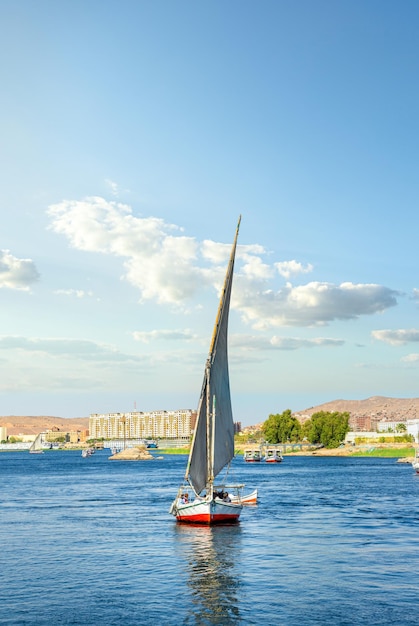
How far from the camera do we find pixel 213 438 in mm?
58906

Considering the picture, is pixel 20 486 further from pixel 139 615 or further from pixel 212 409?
pixel 139 615

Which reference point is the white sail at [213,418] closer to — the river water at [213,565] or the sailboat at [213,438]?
the sailboat at [213,438]

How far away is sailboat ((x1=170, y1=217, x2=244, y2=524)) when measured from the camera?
5869cm

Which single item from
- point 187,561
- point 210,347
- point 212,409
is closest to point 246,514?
point 212,409

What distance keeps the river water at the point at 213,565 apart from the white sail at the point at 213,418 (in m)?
4.91

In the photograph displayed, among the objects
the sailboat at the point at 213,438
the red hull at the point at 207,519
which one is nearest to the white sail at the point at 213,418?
the sailboat at the point at 213,438

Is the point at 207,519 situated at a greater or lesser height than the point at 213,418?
lesser

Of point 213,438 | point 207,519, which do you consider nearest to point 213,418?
point 213,438

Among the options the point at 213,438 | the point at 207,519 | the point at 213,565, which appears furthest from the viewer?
the point at 207,519

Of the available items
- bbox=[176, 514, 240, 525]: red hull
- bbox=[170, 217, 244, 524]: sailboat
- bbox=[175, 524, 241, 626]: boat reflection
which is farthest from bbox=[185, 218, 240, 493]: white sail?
bbox=[175, 524, 241, 626]: boat reflection

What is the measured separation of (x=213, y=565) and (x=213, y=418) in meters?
16.5

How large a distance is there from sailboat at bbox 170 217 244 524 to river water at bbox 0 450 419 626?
5.25 feet

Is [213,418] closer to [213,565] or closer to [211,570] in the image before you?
[213,565]

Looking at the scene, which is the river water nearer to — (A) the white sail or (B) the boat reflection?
(B) the boat reflection
